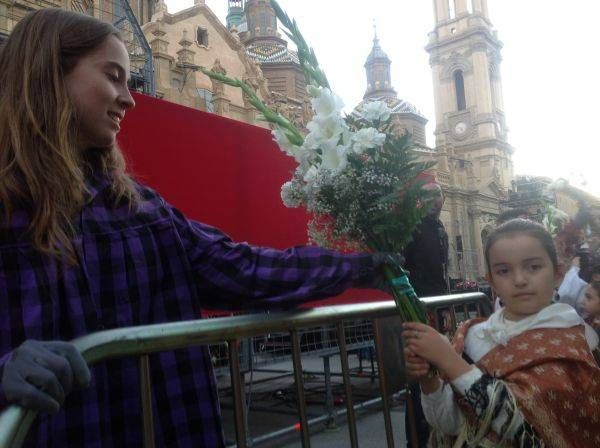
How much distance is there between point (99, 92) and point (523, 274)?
56.9 inches

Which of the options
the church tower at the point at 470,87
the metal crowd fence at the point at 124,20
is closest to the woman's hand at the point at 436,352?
the metal crowd fence at the point at 124,20

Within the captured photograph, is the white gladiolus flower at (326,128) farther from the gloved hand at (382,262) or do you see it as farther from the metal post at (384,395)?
the metal post at (384,395)

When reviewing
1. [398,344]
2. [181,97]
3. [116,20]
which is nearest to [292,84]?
[181,97]

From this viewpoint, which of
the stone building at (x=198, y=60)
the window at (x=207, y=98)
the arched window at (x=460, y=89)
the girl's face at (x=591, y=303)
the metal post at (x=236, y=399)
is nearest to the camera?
the metal post at (x=236, y=399)

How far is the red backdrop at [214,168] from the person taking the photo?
13.0 feet

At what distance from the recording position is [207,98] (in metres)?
23.5

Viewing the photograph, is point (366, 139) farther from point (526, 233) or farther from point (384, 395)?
point (384, 395)

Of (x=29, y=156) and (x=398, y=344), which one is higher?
(x=29, y=156)

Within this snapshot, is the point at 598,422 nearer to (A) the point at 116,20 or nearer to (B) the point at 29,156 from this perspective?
(B) the point at 29,156

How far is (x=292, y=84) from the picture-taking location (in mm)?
35938

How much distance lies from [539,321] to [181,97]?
2061 centimetres

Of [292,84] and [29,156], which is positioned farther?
[292,84]

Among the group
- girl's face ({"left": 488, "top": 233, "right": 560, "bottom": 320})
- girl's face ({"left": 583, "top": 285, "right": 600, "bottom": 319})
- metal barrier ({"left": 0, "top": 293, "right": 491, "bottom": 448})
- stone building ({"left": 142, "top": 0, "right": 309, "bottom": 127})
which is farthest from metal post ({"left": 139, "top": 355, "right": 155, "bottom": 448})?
stone building ({"left": 142, "top": 0, "right": 309, "bottom": 127})

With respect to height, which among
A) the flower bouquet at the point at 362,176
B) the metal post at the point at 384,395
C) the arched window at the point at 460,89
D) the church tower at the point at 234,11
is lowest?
the metal post at the point at 384,395
